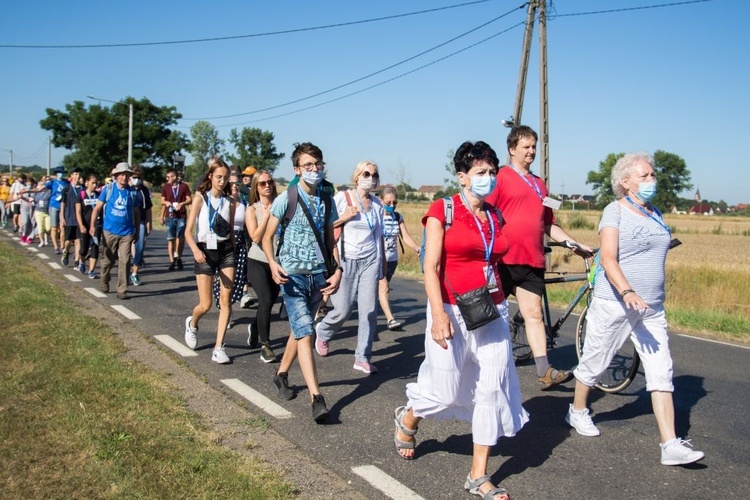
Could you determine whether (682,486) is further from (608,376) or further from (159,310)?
(159,310)

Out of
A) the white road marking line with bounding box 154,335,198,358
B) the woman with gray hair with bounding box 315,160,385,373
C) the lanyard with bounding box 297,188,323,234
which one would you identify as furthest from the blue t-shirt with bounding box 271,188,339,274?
the white road marking line with bounding box 154,335,198,358

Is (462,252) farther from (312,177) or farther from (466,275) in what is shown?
(312,177)

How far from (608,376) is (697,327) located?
14.1ft

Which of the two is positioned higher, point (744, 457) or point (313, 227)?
point (313, 227)

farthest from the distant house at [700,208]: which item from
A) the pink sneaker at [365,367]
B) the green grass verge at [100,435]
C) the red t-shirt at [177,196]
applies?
the green grass verge at [100,435]

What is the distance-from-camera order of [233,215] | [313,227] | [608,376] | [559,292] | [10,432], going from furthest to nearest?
[559,292]
[233,215]
[608,376]
[313,227]
[10,432]

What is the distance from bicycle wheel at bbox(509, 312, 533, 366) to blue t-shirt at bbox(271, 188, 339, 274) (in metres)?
2.40

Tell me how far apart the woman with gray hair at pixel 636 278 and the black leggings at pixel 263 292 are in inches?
126

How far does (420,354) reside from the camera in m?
7.50

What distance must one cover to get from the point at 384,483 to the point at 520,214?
278cm

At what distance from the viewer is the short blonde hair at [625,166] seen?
480 centimetres

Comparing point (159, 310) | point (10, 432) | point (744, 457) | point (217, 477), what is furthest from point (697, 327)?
point (10, 432)

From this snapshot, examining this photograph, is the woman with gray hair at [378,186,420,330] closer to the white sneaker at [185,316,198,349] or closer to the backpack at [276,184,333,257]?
the white sneaker at [185,316,198,349]


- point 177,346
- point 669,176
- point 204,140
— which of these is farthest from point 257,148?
point 177,346
